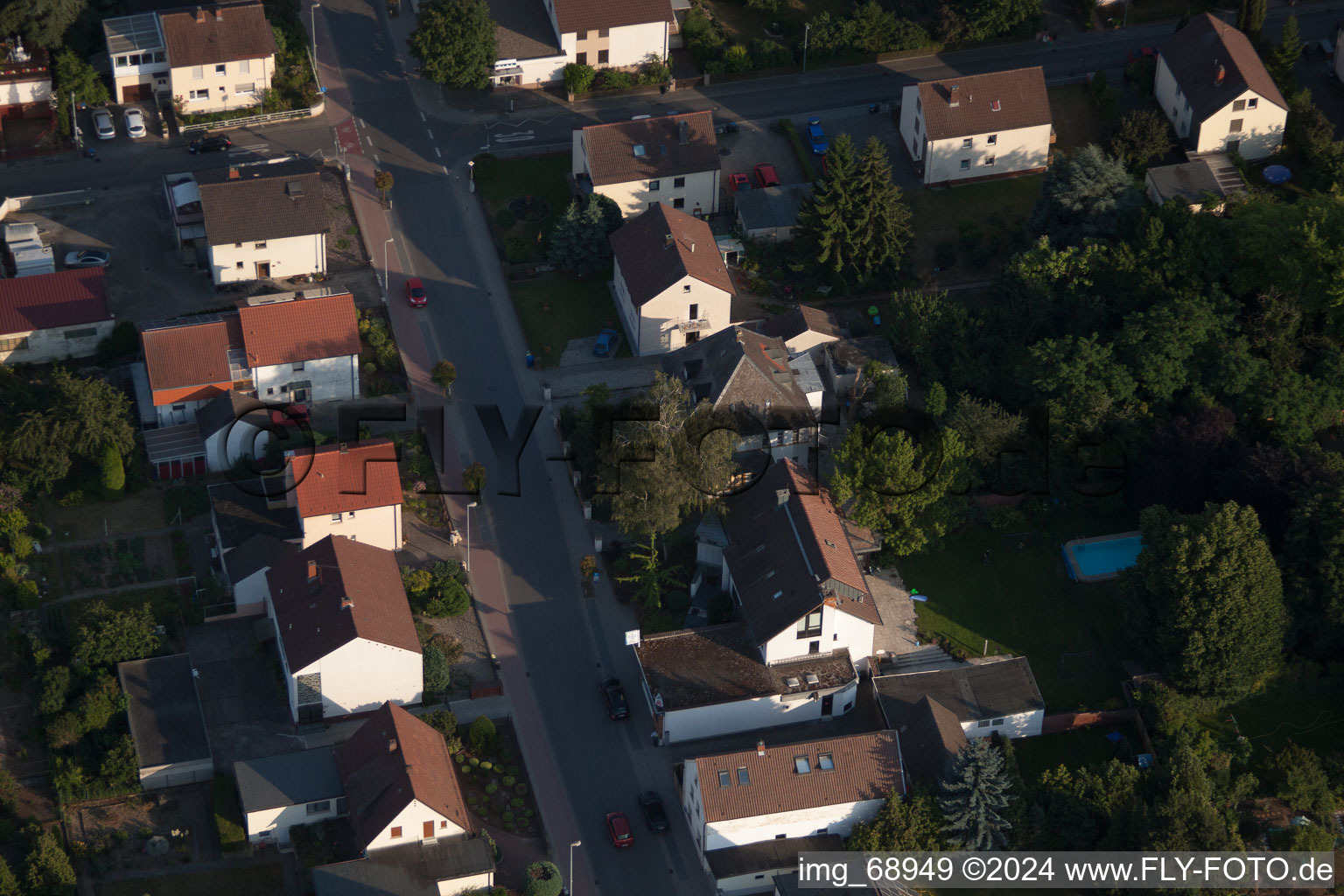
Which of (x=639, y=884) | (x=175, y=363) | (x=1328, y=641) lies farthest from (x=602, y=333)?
(x=1328, y=641)

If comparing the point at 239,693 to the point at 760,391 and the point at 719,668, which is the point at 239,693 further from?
the point at 760,391

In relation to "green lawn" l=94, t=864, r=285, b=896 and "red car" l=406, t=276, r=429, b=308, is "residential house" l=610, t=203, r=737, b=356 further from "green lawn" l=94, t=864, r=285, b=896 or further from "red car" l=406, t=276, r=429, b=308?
"green lawn" l=94, t=864, r=285, b=896

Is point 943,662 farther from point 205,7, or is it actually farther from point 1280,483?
point 205,7

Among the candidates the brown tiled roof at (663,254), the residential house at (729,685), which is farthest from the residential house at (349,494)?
the brown tiled roof at (663,254)

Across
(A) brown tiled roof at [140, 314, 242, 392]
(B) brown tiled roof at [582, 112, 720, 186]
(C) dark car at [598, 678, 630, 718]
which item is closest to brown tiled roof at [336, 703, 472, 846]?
(C) dark car at [598, 678, 630, 718]

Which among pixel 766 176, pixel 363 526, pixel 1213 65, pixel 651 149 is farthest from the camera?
pixel 766 176

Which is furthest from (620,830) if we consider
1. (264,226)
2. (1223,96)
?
(1223,96)

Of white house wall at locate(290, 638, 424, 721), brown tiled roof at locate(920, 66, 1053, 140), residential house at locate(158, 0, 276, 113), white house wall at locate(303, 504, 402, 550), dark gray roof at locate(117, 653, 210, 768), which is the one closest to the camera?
dark gray roof at locate(117, 653, 210, 768)
